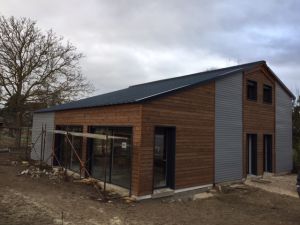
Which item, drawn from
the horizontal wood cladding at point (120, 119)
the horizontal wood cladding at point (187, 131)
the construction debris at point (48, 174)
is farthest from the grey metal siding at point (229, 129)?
the construction debris at point (48, 174)

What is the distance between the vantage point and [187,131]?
12.3 meters

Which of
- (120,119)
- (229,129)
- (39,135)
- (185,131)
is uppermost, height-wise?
(120,119)

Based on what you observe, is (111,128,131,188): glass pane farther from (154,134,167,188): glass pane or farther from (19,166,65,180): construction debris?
(19,166,65,180): construction debris

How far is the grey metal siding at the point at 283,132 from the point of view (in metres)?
18.3

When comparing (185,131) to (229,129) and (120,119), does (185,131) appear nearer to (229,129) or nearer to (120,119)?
(120,119)

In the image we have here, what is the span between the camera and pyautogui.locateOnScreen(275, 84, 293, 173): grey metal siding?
18.3 m

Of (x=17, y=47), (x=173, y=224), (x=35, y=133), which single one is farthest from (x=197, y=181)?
(x=17, y=47)

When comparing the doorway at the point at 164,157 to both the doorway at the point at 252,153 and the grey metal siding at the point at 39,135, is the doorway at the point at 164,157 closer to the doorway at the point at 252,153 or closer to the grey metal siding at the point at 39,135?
the doorway at the point at 252,153

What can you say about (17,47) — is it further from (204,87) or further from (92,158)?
(204,87)

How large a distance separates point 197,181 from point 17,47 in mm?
18775

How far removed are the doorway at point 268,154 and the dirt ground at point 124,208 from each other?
15.6 feet

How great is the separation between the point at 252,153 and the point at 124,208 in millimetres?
9101

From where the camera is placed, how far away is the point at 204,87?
13.2 meters

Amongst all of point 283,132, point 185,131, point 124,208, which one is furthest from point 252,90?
point 124,208
